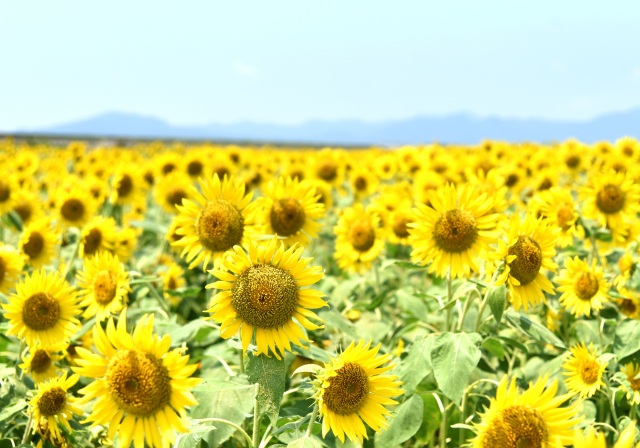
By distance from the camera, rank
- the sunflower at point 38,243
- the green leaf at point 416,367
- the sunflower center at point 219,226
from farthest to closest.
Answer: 1. the sunflower at point 38,243
2. the sunflower center at point 219,226
3. the green leaf at point 416,367

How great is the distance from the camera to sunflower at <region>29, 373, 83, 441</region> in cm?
265

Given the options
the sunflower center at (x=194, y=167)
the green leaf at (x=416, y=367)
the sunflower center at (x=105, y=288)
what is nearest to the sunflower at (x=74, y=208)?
the sunflower center at (x=194, y=167)

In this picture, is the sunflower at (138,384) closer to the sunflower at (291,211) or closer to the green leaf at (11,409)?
the green leaf at (11,409)

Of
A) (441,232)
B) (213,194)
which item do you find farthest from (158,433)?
(441,232)

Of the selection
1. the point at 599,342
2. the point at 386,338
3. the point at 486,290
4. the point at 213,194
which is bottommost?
the point at 386,338

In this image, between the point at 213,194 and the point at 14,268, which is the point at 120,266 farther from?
the point at 14,268

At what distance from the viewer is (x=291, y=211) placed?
3.71 m

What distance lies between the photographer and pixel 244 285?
93.1 inches

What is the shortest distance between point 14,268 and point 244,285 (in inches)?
90.2

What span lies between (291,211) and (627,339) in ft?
6.24

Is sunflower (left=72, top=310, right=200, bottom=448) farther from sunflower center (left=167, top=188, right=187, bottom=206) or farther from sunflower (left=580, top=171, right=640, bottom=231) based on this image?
sunflower center (left=167, top=188, right=187, bottom=206)

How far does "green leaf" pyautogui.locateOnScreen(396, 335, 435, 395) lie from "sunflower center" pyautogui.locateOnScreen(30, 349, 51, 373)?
172cm

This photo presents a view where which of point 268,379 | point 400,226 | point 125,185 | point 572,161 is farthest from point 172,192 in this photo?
point 572,161

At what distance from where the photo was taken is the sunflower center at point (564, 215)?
13.5 feet
